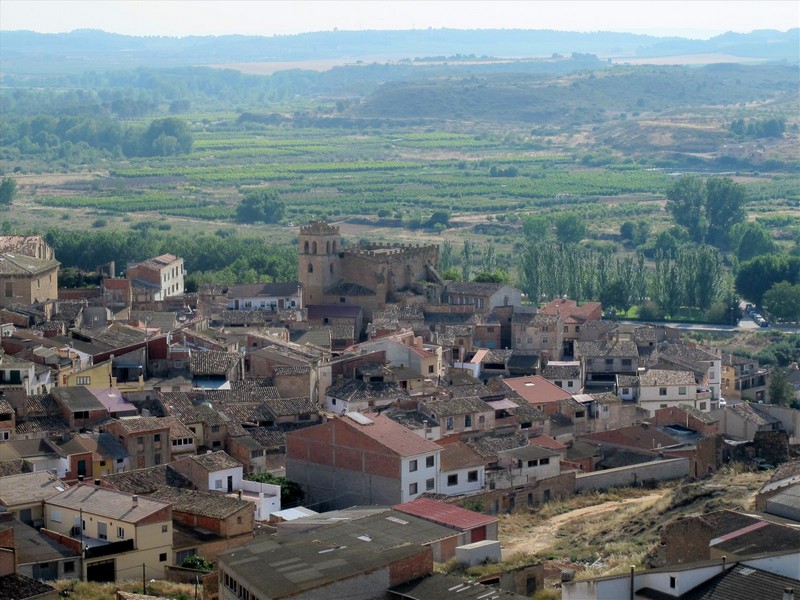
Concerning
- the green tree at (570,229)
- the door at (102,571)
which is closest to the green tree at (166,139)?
the green tree at (570,229)

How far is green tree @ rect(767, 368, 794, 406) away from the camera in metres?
47.2

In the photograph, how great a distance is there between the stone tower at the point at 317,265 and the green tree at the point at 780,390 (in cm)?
1307

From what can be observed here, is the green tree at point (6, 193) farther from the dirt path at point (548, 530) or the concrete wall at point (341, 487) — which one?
the dirt path at point (548, 530)

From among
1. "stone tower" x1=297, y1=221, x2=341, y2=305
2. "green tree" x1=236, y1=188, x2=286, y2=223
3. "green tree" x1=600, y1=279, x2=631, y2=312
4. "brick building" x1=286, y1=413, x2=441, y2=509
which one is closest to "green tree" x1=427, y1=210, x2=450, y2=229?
"green tree" x1=236, y1=188, x2=286, y2=223

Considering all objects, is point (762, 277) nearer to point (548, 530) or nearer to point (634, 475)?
point (634, 475)

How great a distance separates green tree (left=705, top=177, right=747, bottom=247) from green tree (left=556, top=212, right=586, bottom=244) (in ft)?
20.4

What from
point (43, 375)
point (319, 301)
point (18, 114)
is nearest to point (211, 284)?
point (319, 301)

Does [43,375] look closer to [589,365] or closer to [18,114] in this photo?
[589,365]

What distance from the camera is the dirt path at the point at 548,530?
31.0 m

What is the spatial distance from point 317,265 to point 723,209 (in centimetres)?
3857

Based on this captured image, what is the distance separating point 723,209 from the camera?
87000 mm

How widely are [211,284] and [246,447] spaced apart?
64.4ft

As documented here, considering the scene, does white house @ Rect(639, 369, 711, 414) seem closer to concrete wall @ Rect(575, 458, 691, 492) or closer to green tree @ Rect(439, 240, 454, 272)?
concrete wall @ Rect(575, 458, 691, 492)

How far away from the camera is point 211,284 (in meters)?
54.8
